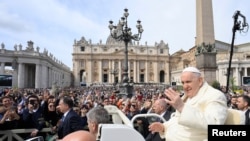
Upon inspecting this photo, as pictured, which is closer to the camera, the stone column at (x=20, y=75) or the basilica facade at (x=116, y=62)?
the stone column at (x=20, y=75)

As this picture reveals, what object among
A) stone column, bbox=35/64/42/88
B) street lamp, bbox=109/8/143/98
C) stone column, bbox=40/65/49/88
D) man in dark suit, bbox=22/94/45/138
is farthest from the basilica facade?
man in dark suit, bbox=22/94/45/138

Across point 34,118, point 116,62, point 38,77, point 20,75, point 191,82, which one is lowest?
point 34,118

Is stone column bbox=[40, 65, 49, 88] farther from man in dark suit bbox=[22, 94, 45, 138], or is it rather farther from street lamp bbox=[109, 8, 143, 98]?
man in dark suit bbox=[22, 94, 45, 138]

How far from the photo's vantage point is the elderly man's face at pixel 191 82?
9.08 feet

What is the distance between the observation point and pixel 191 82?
110 inches

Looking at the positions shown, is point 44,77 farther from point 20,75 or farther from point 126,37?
point 126,37

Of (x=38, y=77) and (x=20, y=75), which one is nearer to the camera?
(x=20, y=75)

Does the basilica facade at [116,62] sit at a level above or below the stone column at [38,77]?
above

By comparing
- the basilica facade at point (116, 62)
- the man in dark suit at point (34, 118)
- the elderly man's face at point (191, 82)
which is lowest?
the man in dark suit at point (34, 118)

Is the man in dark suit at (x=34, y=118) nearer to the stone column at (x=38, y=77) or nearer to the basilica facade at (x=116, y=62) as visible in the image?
the stone column at (x=38, y=77)

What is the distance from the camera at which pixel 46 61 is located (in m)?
72.0

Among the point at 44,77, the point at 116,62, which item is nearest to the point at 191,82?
the point at 44,77

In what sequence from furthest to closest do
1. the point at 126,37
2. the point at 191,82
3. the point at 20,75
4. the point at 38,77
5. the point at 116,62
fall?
1. the point at 116,62
2. the point at 38,77
3. the point at 20,75
4. the point at 126,37
5. the point at 191,82

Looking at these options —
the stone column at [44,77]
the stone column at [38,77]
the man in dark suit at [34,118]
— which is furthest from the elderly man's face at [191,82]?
the stone column at [44,77]
